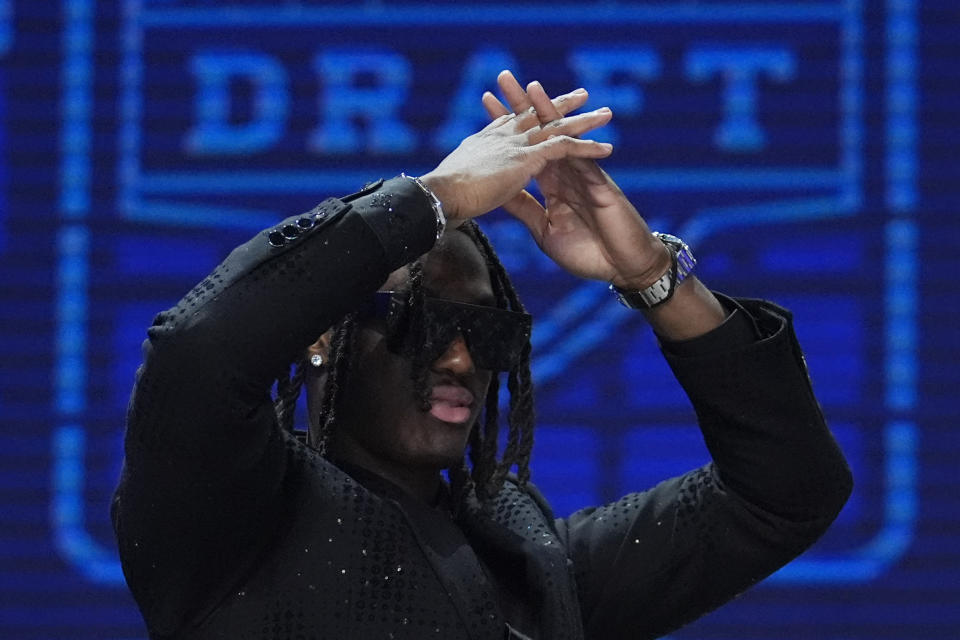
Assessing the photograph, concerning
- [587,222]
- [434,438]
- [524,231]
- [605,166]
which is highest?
[605,166]

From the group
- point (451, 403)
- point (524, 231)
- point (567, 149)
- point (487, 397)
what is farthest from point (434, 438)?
point (524, 231)

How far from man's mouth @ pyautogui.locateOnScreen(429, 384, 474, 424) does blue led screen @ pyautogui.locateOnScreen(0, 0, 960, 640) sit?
246 centimetres

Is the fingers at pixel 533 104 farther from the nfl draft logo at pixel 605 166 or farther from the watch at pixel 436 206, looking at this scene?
the nfl draft logo at pixel 605 166

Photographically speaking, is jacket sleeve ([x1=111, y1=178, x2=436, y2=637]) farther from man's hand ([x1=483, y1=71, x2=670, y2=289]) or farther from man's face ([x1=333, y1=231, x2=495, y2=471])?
man's hand ([x1=483, y1=71, x2=670, y2=289])

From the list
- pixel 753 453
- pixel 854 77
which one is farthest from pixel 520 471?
pixel 854 77

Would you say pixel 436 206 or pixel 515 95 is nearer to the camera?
pixel 436 206

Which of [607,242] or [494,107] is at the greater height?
[494,107]

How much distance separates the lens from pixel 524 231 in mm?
4719

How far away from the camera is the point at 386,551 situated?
2.05 meters

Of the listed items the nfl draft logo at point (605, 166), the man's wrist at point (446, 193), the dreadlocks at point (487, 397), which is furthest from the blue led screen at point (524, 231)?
the man's wrist at point (446, 193)

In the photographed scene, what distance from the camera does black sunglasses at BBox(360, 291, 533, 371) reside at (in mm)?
2178

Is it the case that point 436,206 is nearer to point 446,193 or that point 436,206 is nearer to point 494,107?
point 446,193

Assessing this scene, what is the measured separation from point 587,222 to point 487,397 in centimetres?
34

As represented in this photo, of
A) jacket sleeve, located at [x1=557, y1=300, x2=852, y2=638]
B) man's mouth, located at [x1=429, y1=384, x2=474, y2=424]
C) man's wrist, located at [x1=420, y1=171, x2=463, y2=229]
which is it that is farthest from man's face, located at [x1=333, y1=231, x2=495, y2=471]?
jacket sleeve, located at [x1=557, y1=300, x2=852, y2=638]
